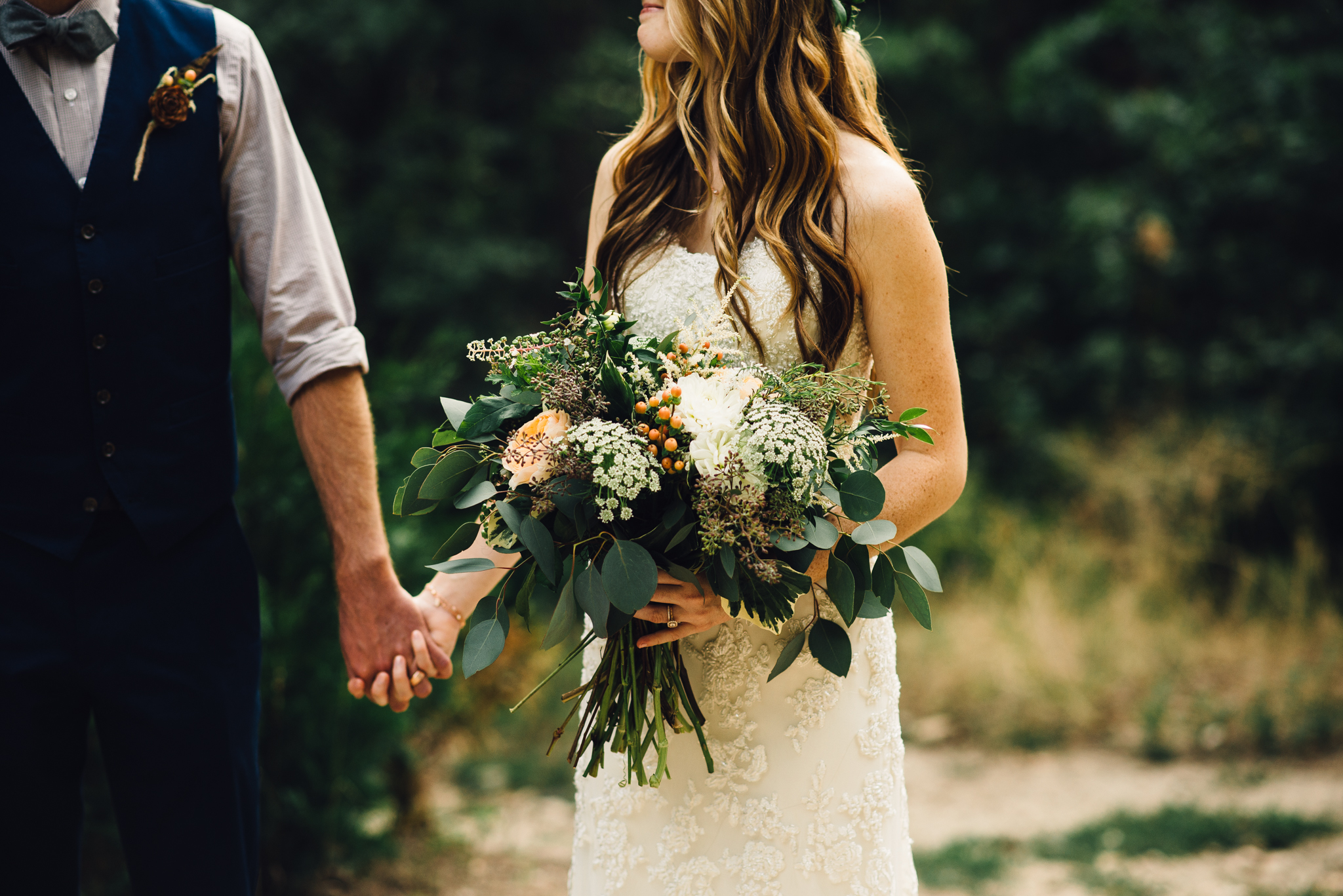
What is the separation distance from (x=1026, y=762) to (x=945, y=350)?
4310 mm

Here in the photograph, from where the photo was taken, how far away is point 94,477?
198 cm

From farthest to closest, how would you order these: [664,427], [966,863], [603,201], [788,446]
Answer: [966,863] < [603,201] < [664,427] < [788,446]

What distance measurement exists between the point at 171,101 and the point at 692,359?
1.11 meters

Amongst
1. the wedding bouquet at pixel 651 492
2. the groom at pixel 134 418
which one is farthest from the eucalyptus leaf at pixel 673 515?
the groom at pixel 134 418

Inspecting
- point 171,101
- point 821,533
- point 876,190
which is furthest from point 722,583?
point 171,101

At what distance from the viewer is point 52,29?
6.37ft

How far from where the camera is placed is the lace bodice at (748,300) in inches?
80.9

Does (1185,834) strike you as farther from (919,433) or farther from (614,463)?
(614,463)

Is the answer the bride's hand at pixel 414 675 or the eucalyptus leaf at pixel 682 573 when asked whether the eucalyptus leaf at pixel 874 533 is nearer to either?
the eucalyptus leaf at pixel 682 573

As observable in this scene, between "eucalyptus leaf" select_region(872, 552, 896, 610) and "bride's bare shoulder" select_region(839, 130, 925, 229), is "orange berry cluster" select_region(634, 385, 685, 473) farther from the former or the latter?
"bride's bare shoulder" select_region(839, 130, 925, 229)

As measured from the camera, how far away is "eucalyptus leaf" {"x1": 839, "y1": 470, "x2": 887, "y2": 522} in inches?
69.0

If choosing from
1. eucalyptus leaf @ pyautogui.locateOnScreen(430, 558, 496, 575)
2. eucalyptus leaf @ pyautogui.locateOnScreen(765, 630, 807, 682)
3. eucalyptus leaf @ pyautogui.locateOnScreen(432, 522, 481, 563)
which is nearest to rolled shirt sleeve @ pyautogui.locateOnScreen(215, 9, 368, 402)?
eucalyptus leaf @ pyautogui.locateOnScreen(432, 522, 481, 563)

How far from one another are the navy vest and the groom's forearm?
205 millimetres

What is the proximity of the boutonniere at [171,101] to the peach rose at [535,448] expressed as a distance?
Answer: 90 cm
